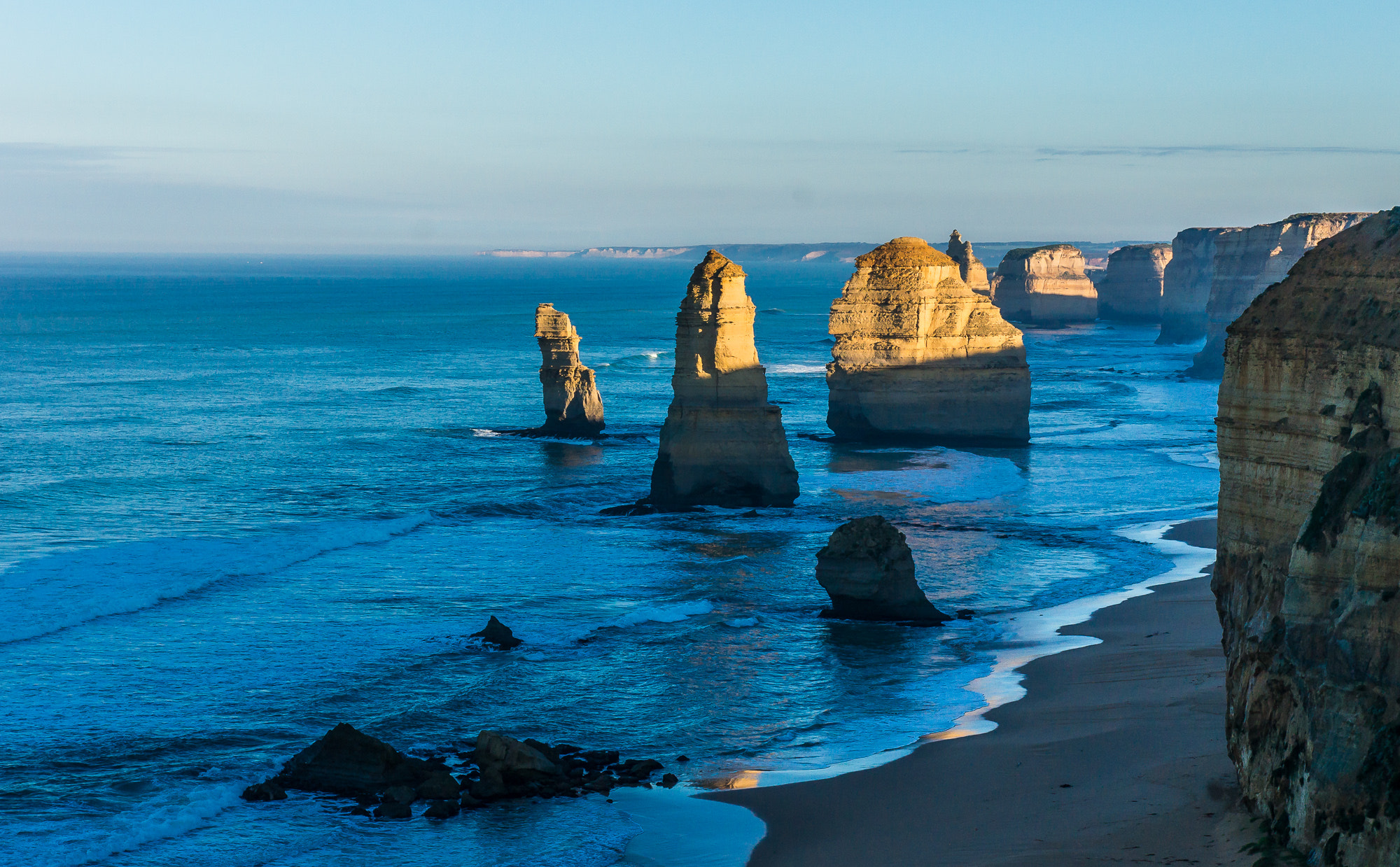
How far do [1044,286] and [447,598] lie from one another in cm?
13289

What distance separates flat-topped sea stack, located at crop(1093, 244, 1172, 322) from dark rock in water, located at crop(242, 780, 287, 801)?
15381 centimetres

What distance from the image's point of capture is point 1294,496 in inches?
595

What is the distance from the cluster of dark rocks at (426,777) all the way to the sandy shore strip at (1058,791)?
2386 millimetres

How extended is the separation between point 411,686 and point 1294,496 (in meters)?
17.2

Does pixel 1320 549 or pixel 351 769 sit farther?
pixel 351 769

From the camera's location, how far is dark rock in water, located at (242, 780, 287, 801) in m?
19.7

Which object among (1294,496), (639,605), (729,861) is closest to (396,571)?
(639,605)

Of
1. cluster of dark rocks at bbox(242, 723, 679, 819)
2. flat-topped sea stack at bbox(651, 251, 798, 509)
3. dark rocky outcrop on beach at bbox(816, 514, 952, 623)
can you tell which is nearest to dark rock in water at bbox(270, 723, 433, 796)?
cluster of dark rocks at bbox(242, 723, 679, 819)

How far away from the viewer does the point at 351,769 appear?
20.0 metres

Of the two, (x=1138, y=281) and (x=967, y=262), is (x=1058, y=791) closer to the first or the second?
(x=967, y=262)

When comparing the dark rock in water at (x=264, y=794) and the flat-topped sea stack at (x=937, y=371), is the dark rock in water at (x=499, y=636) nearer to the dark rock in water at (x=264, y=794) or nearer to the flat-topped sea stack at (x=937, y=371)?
the dark rock in water at (x=264, y=794)

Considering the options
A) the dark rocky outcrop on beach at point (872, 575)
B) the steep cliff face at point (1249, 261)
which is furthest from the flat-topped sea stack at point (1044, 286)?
the dark rocky outcrop on beach at point (872, 575)

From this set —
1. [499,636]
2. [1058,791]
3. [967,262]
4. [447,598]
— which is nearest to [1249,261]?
[967,262]

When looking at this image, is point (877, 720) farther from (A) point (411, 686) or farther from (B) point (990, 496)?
(B) point (990, 496)
